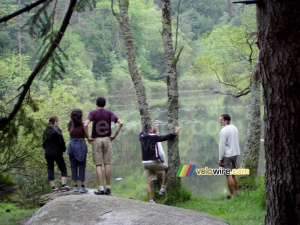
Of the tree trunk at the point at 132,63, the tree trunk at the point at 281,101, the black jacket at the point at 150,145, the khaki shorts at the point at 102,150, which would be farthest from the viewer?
the tree trunk at the point at 132,63

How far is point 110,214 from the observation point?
16.8ft

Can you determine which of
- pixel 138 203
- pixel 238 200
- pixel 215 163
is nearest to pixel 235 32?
pixel 215 163

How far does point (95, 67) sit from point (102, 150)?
4774cm

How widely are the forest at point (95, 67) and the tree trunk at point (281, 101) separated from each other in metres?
0.22

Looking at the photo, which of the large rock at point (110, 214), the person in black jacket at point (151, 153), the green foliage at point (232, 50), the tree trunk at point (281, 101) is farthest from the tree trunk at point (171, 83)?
the green foliage at point (232, 50)

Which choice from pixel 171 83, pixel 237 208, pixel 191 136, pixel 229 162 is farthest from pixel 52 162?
pixel 191 136

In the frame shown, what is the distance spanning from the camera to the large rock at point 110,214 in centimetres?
497

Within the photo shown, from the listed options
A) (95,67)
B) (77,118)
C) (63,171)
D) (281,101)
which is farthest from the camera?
(95,67)

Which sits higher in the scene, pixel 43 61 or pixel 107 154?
pixel 43 61

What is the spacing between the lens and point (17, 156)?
1209 centimetres

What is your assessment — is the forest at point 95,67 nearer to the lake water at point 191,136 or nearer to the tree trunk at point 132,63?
the lake water at point 191,136

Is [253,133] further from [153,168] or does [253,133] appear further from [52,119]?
[52,119]

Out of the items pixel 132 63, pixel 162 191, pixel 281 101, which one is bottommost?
pixel 162 191

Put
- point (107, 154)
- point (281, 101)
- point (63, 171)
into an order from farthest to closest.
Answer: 1. point (63, 171)
2. point (107, 154)
3. point (281, 101)
